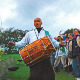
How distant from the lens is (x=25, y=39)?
4465mm

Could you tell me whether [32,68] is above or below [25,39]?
below

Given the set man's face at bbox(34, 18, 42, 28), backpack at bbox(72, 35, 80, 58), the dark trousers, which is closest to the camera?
the dark trousers

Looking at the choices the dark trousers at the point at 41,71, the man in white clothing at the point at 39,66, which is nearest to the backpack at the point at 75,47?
the man in white clothing at the point at 39,66

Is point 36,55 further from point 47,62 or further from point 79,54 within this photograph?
point 79,54

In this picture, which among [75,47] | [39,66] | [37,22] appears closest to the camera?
[39,66]

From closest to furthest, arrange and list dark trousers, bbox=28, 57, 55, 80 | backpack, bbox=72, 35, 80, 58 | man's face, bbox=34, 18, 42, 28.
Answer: dark trousers, bbox=28, 57, 55, 80 → man's face, bbox=34, 18, 42, 28 → backpack, bbox=72, 35, 80, 58

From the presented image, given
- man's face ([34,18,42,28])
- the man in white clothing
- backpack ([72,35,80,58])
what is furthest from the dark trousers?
backpack ([72,35,80,58])

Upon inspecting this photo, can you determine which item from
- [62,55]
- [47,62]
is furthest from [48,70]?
[62,55]

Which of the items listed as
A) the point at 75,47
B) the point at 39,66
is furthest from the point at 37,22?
the point at 75,47

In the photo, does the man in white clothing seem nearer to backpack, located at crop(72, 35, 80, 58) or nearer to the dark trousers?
the dark trousers

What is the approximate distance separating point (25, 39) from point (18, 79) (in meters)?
4.48

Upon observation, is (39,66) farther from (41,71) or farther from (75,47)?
(75,47)

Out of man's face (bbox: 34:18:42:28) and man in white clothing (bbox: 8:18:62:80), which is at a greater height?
man's face (bbox: 34:18:42:28)

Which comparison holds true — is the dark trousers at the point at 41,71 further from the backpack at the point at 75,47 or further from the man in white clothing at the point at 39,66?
the backpack at the point at 75,47
